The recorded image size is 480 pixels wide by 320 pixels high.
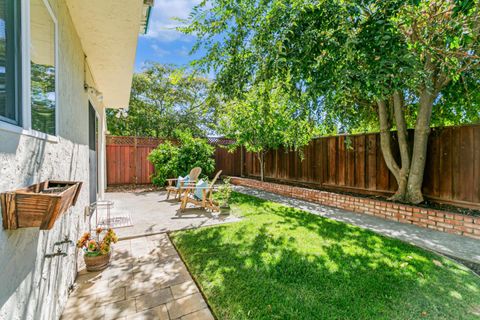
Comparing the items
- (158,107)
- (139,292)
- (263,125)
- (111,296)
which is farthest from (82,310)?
(158,107)

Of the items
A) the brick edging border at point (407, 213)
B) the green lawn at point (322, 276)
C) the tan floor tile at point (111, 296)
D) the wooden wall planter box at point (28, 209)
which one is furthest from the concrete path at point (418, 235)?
the wooden wall planter box at point (28, 209)

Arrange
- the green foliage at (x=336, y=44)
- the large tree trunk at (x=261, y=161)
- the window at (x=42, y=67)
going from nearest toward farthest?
the window at (x=42, y=67) → the green foliage at (x=336, y=44) → the large tree trunk at (x=261, y=161)

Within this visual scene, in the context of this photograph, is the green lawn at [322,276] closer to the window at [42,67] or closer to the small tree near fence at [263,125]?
the window at [42,67]

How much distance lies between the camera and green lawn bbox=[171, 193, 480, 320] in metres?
1.95

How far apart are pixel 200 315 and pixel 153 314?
40 centimetres

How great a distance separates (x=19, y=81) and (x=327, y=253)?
11.1 feet

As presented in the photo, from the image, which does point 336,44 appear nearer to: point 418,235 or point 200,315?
point 418,235

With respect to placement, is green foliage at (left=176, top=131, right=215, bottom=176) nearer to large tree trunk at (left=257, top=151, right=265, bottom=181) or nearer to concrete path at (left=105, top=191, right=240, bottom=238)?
large tree trunk at (left=257, top=151, right=265, bottom=181)

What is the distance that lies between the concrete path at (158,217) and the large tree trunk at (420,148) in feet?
12.0

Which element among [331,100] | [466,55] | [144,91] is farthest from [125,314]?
[144,91]

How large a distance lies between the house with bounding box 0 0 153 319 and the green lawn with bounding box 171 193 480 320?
4.32 feet

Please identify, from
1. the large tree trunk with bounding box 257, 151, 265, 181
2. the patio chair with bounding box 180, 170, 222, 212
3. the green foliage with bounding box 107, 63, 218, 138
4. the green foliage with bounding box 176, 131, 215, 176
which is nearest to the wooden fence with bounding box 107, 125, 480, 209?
the large tree trunk with bounding box 257, 151, 265, 181

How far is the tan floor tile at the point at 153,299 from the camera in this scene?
6.67 ft

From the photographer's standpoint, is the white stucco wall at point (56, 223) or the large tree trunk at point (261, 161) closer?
the white stucco wall at point (56, 223)
